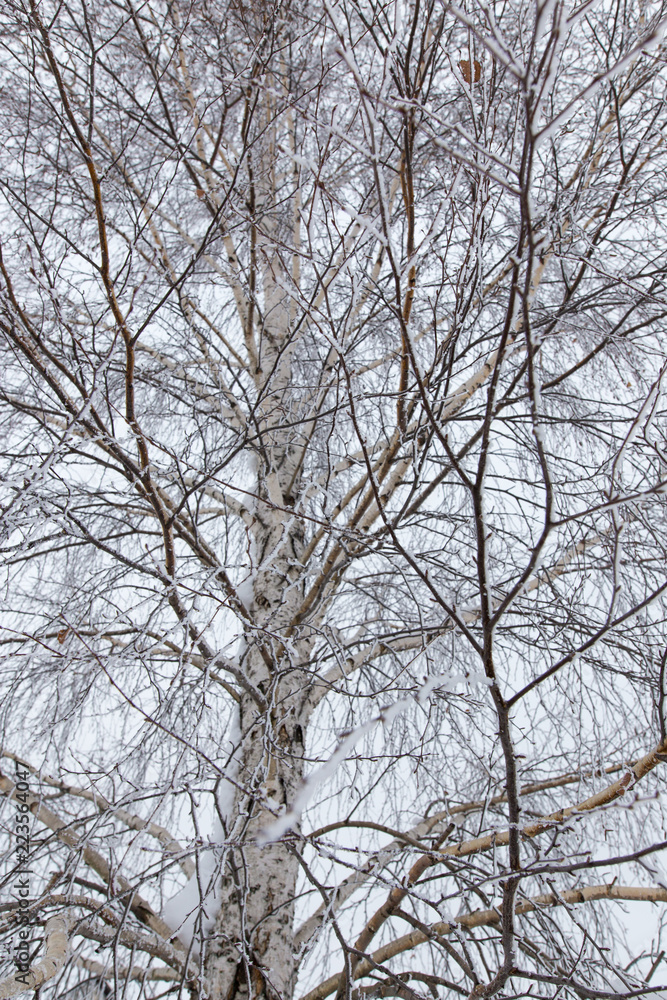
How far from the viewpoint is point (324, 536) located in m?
2.66

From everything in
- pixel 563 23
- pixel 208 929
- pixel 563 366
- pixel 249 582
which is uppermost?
pixel 563 366

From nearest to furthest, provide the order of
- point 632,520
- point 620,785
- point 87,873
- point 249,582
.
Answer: point 620,785, point 632,520, point 249,582, point 87,873

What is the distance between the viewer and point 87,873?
2891 mm

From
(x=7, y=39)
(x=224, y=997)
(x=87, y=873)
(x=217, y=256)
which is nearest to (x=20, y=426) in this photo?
(x=217, y=256)

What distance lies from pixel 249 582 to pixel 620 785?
168 cm

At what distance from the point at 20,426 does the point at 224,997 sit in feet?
7.80

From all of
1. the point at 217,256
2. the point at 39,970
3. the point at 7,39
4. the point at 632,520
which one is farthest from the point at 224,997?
the point at 7,39

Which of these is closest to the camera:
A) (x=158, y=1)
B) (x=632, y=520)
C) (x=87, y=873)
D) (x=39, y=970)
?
(x=39, y=970)

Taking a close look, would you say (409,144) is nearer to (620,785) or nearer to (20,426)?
(620,785)

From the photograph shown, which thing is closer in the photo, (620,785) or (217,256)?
(620,785)

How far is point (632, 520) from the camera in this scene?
2211 millimetres

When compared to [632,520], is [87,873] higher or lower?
lower

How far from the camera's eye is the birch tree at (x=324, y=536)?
4.96ft

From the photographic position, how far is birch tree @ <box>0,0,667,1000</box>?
1.51 meters
